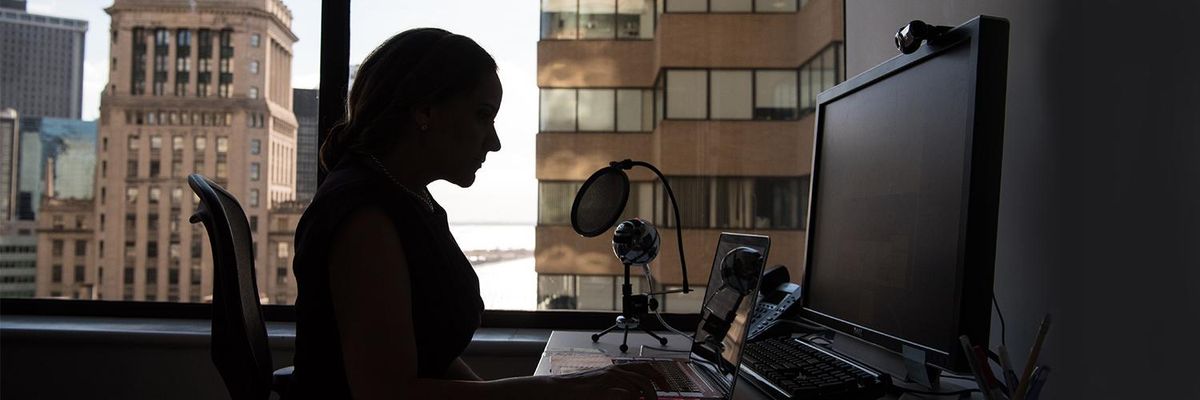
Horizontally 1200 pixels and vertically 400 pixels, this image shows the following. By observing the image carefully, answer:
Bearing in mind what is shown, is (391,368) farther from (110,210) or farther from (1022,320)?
(110,210)

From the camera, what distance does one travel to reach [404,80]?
3.41ft

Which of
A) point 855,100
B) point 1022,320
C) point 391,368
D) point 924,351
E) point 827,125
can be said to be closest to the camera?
point 391,368

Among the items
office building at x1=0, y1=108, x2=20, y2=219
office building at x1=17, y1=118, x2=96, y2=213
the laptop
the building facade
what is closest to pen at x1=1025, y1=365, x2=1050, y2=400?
the laptop

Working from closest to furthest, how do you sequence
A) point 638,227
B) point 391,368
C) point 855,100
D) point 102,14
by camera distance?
1. point 391,368
2. point 855,100
3. point 638,227
4. point 102,14

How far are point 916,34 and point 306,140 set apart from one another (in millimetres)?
2269

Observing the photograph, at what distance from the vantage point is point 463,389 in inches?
37.4

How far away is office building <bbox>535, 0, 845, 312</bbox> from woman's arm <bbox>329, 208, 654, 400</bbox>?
5.68ft

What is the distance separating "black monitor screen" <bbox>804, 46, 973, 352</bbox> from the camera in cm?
96

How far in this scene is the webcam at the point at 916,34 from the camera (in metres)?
1.02

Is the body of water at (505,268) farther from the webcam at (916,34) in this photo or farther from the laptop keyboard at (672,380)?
the webcam at (916,34)

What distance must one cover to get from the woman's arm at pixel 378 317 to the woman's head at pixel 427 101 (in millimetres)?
181

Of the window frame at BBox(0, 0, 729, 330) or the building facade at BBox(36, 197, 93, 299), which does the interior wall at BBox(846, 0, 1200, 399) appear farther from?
the building facade at BBox(36, 197, 93, 299)

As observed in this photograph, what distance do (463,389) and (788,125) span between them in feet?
7.94

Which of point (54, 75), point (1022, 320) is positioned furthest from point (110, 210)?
point (1022, 320)
